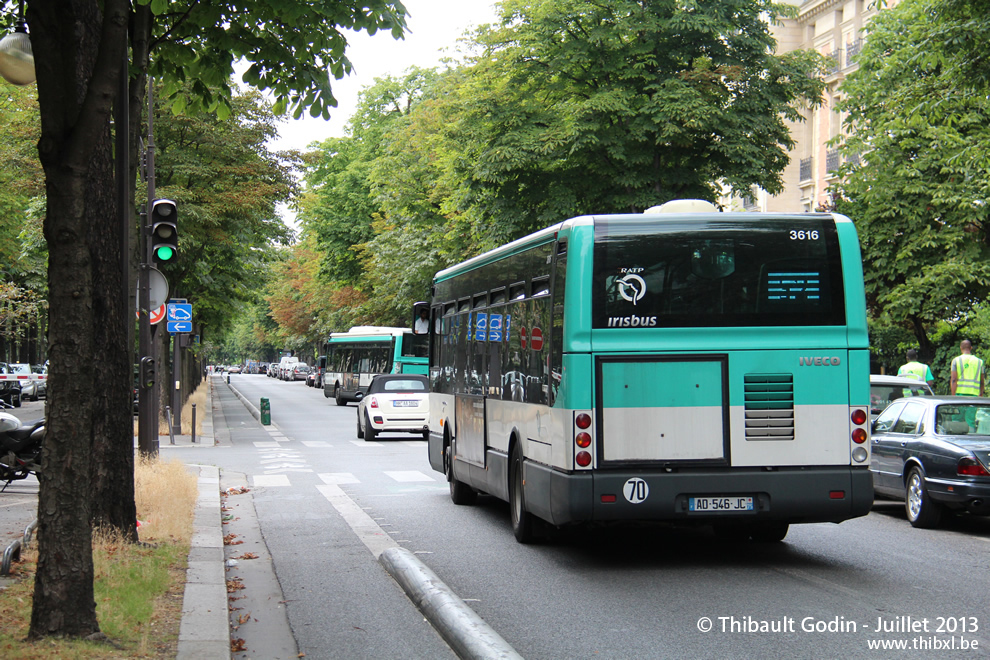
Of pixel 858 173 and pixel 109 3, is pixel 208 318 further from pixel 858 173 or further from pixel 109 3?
pixel 109 3

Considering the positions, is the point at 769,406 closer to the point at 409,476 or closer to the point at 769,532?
the point at 769,532

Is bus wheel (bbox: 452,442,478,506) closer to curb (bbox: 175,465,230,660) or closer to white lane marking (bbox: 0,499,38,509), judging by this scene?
curb (bbox: 175,465,230,660)

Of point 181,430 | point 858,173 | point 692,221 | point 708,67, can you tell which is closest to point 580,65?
point 708,67

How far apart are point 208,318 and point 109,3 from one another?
38.7 m

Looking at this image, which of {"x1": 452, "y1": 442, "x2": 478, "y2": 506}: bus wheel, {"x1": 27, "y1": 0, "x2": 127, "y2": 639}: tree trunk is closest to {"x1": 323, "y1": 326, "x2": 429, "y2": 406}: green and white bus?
{"x1": 452, "y1": 442, "x2": 478, "y2": 506}: bus wheel

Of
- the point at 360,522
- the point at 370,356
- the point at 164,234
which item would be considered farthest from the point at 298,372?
the point at 360,522

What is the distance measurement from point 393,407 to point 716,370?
63.8 feet

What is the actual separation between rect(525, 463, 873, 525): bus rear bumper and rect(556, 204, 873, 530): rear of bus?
11 millimetres

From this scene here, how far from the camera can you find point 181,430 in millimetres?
30172

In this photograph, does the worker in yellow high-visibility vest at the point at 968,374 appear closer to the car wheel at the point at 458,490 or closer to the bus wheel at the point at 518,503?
the car wheel at the point at 458,490

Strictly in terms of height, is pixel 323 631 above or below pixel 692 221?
below

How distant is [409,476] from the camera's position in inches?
736

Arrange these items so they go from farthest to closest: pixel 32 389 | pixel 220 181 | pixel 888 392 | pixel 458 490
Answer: pixel 32 389
pixel 220 181
pixel 888 392
pixel 458 490

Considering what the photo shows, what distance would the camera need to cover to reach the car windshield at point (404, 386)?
95.0 feet
